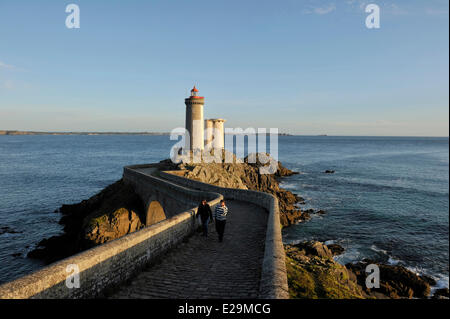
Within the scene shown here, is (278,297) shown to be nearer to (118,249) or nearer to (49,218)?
(118,249)

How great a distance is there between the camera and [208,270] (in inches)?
317

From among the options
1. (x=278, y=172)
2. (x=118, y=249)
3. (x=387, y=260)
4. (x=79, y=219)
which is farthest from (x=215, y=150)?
(x=118, y=249)

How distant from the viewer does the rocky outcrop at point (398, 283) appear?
17078 mm

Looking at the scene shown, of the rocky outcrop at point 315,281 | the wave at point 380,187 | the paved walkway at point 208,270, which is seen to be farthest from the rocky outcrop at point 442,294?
the wave at point 380,187

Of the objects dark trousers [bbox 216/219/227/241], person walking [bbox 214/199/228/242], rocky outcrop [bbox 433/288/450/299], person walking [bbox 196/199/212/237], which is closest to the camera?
person walking [bbox 214/199/228/242]

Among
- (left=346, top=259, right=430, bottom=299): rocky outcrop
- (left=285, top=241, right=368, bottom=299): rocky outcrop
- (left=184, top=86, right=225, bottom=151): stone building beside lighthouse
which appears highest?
(left=184, top=86, right=225, bottom=151): stone building beside lighthouse

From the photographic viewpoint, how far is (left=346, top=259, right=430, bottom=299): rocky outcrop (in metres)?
17.1

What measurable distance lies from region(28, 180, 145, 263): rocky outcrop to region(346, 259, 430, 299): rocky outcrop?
18491mm

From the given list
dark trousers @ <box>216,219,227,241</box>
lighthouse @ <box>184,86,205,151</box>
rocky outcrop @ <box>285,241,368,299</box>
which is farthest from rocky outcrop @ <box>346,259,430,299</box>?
lighthouse @ <box>184,86,205,151</box>

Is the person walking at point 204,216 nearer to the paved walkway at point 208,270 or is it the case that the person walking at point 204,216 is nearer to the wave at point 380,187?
the paved walkway at point 208,270

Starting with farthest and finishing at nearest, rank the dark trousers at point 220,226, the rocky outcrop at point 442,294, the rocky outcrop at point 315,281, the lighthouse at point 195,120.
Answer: the lighthouse at point 195,120, the rocky outcrop at point 442,294, the dark trousers at point 220,226, the rocky outcrop at point 315,281

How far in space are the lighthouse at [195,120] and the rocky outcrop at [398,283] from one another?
23161 millimetres

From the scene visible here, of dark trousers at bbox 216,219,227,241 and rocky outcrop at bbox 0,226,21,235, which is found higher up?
dark trousers at bbox 216,219,227,241

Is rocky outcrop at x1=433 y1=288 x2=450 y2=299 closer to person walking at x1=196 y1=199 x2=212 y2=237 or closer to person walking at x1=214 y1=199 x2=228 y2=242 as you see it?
person walking at x1=214 y1=199 x2=228 y2=242
